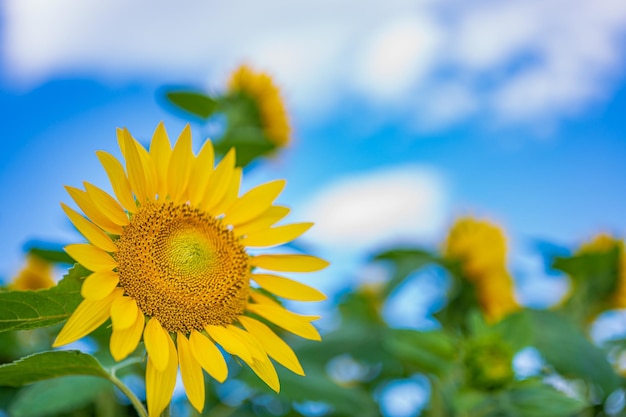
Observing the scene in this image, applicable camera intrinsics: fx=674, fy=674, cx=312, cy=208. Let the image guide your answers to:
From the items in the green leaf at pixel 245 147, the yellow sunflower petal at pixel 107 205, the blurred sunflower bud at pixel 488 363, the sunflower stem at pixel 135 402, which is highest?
the green leaf at pixel 245 147

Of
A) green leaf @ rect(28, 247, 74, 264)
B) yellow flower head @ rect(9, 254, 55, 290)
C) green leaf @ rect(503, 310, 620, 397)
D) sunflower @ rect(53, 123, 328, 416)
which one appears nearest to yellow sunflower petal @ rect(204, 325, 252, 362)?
sunflower @ rect(53, 123, 328, 416)

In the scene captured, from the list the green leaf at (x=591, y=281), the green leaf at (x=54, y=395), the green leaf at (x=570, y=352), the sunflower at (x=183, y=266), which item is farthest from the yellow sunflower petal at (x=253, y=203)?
the green leaf at (x=591, y=281)

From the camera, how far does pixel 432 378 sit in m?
1.76

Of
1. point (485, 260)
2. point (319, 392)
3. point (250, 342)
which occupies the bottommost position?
point (250, 342)

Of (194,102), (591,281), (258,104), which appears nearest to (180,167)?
(194,102)

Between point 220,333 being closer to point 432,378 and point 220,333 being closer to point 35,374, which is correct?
point 35,374

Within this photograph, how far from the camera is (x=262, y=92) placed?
97.2 inches

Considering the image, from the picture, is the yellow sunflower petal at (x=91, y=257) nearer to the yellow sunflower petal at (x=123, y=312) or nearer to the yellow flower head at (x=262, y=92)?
the yellow sunflower petal at (x=123, y=312)

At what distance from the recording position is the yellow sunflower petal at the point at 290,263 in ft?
3.27

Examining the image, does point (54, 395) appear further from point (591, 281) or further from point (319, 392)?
point (591, 281)

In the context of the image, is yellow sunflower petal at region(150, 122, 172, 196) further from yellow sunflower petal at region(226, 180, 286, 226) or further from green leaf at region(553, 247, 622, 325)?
green leaf at region(553, 247, 622, 325)

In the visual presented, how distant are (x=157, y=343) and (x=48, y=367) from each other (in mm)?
188

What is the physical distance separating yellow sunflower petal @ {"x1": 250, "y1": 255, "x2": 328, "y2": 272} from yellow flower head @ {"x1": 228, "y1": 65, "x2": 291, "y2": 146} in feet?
4.90

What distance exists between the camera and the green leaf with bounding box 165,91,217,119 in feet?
6.62
